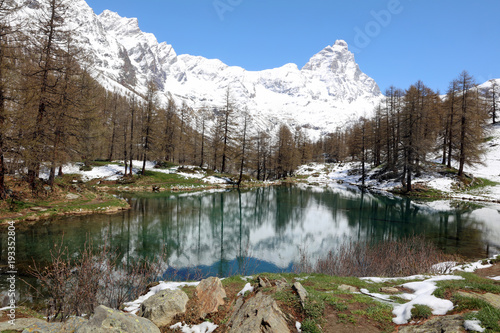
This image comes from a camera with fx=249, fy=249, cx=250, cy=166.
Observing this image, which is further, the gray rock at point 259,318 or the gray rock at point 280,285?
the gray rock at point 280,285

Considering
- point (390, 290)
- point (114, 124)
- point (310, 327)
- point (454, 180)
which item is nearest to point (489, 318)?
point (310, 327)

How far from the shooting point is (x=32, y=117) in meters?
19.6

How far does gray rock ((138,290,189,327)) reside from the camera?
701cm

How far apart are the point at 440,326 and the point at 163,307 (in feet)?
22.0

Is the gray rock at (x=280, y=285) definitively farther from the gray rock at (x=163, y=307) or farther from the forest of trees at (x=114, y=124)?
the forest of trees at (x=114, y=124)

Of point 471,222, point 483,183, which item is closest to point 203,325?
point 471,222

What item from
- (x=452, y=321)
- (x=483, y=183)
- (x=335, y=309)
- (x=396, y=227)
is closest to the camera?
(x=452, y=321)

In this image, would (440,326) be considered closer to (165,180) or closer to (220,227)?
(220,227)

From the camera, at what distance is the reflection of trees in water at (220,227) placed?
15273 millimetres

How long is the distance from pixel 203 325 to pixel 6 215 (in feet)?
63.7

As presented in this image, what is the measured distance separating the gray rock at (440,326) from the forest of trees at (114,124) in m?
23.0

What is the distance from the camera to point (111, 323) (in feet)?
16.0

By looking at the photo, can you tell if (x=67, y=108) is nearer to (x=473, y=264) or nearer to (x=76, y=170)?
(x=76, y=170)

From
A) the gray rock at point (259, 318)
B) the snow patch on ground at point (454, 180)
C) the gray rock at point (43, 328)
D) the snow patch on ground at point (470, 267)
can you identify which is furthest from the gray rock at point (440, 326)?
the snow patch on ground at point (454, 180)
